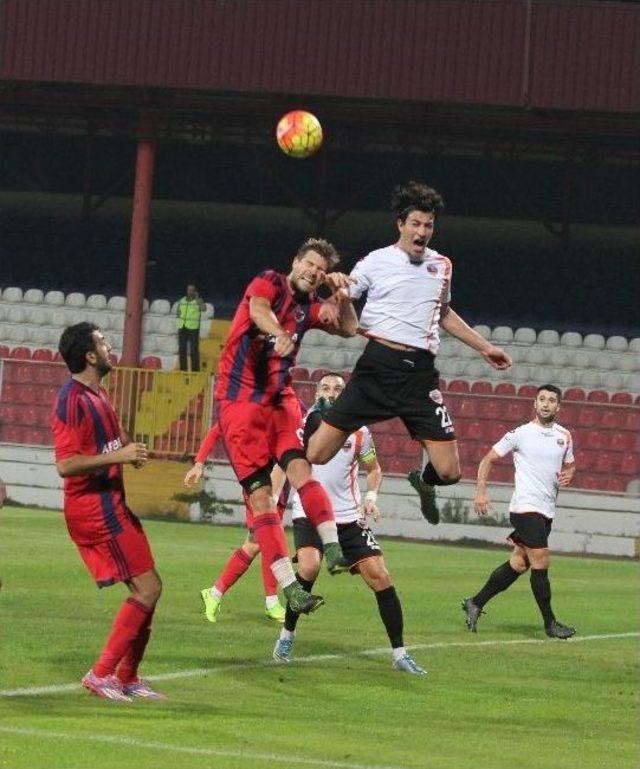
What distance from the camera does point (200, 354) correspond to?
32.6 m

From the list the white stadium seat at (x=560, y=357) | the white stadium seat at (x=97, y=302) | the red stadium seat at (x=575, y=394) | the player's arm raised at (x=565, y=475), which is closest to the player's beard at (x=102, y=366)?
the player's arm raised at (x=565, y=475)

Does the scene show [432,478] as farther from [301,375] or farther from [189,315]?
[189,315]

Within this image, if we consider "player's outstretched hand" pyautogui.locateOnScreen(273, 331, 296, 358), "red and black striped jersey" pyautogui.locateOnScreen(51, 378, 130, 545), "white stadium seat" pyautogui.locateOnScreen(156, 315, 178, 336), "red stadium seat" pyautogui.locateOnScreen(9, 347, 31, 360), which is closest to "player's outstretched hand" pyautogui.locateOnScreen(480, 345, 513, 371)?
"player's outstretched hand" pyautogui.locateOnScreen(273, 331, 296, 358)

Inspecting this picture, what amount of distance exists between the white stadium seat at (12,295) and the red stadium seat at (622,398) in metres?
11.8

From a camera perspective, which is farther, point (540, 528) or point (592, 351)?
point (592, 351)

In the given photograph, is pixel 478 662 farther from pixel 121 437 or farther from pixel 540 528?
pixel 121 437

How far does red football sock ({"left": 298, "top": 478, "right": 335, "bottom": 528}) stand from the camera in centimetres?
1036

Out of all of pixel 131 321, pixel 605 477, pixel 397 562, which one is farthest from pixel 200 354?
pixel 397 562

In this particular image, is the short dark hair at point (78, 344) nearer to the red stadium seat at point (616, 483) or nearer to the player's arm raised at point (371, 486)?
the player's arm raised at point (371, 486)

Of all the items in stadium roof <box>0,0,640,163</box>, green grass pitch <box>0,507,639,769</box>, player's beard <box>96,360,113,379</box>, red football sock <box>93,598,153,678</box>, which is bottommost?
green grass pitch <box>0,507,639,769</box>

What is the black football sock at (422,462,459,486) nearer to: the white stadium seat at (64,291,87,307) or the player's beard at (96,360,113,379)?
the player's beard at (96,360,113,379)

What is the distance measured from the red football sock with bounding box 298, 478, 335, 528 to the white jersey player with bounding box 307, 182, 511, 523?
22 centimetres

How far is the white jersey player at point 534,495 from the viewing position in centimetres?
1425

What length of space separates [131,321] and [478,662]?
20038mm
